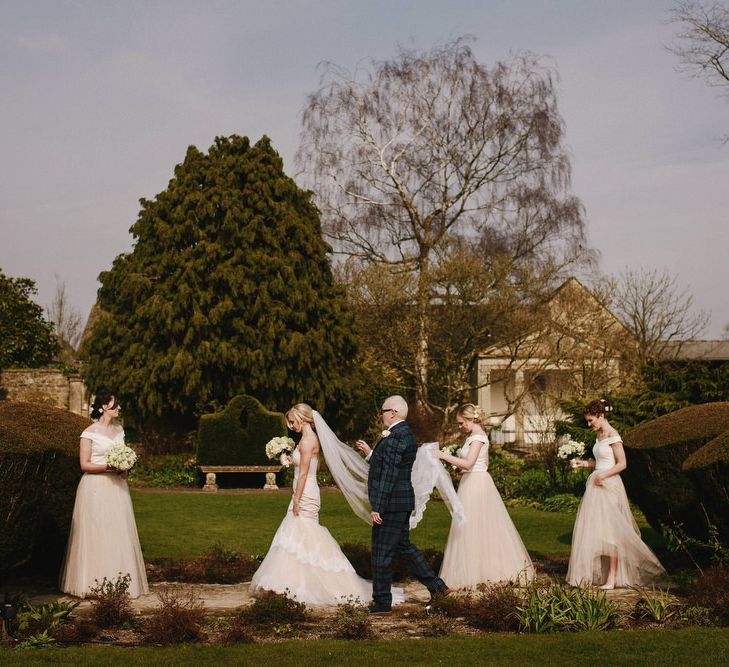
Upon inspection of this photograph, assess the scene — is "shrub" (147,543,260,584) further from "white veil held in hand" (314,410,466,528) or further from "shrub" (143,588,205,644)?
"shrub" (143,588,205,644)

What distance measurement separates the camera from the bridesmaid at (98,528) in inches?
349

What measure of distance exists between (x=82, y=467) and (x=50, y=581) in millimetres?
1698

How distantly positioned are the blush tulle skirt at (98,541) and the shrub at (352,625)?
2.20 metres

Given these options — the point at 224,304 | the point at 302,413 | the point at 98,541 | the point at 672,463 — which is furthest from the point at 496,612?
the point at 224,304

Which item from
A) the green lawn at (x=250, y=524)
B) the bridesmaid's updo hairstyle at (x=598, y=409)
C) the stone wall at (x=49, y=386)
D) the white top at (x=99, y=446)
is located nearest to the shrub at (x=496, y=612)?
the bridesmaid's updo hairstyle at (x=598, y=409)

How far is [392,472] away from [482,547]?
1.74m

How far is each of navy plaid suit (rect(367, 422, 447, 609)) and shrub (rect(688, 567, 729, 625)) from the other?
2324mm

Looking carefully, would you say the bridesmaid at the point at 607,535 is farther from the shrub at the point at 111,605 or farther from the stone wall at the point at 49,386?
the stone wall at the point at 49,386

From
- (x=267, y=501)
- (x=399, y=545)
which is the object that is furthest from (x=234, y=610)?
(x=267, y=501)

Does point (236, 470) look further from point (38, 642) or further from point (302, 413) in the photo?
point (38, 642)

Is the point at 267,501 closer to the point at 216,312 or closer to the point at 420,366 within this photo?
the point at 216,312

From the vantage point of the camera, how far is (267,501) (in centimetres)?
1802

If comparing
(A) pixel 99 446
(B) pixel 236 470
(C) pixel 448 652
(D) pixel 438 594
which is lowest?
(C) pixel 448 652

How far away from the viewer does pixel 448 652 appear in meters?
6.83
